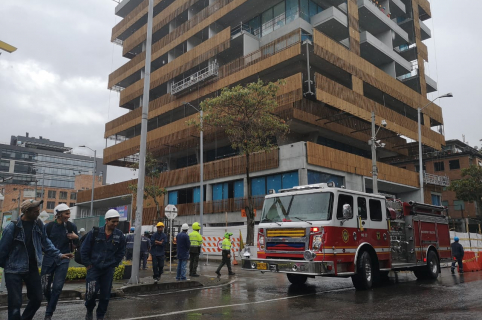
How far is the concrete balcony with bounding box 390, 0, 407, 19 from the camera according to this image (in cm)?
4362

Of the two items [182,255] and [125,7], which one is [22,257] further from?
[125,7]

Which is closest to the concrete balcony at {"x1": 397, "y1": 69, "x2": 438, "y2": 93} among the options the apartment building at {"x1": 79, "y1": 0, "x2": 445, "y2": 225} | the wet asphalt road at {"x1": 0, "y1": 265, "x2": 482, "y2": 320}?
the apartment building at {"x1": 79, "y1": 0, "x2": 445, "y2": 225}

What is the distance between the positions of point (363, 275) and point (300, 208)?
2472 mm

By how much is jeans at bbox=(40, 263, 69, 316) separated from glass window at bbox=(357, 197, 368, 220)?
25.8 feet

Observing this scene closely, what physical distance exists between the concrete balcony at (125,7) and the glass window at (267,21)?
24.3 metres

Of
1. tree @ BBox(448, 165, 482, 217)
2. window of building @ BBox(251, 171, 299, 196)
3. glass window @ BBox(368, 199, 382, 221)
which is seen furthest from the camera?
tree @ BBox(448, 165, 482, 217)

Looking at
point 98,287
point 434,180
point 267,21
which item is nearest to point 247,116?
point 98,287

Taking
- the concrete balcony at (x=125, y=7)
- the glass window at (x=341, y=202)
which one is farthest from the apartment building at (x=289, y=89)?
the glass window at (x=341, y=202)

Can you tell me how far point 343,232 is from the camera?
10.8 metres

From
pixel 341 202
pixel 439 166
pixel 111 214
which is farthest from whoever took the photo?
pixel 439 166

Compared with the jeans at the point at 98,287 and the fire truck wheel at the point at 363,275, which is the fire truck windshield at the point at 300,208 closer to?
the fire truck wheel at the point at 363,275

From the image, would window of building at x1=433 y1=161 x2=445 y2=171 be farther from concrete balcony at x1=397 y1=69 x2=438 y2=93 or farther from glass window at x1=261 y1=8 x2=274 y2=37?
glass window at x1=261 y1=8 x2=274 y2=37

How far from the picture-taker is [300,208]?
439 inches

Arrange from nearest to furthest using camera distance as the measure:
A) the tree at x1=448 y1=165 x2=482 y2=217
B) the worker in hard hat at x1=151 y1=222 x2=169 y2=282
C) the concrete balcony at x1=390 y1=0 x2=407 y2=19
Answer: the worker in hard hat at x1=151 y1=222 x2=169 y2=282
the concrete balcony at x1=390 y1=0 x2=407 y2=19
the tree at x1=448 y1=165 x2=482 y2=217
